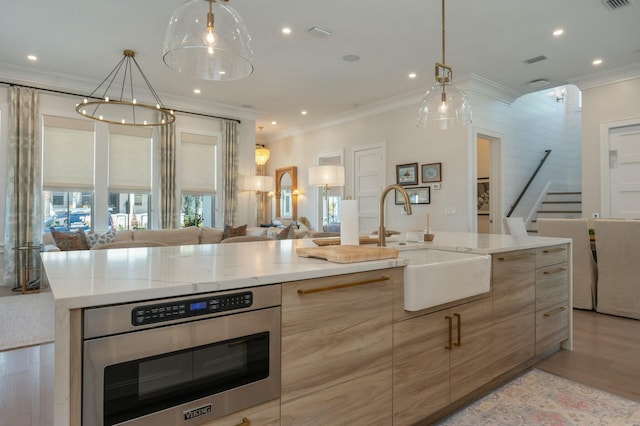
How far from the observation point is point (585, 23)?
3.86m

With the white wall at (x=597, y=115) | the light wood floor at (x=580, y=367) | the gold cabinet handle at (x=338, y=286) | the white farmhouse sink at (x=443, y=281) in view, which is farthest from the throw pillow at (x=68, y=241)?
the white wall at (x=597, y=115)

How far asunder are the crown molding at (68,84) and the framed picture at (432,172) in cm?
390

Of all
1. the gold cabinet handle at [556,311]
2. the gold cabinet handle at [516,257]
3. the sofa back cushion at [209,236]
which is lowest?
the gold cabinet handle at [556,311]

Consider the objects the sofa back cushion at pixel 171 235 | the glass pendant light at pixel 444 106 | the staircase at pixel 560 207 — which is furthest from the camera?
the staircase at pixel 560 207

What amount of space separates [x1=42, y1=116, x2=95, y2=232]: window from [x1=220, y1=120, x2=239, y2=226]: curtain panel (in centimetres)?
221

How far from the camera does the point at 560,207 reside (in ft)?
22.8

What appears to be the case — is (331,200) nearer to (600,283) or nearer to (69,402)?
(600,283)

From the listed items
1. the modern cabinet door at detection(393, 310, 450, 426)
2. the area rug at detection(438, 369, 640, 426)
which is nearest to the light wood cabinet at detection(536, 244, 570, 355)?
the area rug at detection(438, 369, 640, 426)

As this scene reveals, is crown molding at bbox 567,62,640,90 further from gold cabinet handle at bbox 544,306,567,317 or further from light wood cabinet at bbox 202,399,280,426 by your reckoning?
light wood cabinet at bbox 202,399,280,426

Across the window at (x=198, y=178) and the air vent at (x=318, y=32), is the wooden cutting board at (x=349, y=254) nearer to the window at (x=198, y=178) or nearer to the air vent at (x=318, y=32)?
the air vent at (x=318, y=32)

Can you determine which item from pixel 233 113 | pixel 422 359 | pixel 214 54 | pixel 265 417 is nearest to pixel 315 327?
pixel 265 417

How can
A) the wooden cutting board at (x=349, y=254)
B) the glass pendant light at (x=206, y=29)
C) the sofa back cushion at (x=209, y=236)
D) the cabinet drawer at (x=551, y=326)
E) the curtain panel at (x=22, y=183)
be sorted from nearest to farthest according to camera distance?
1. the wooden cutting board at (x=349, y=254)
2. the glass pendant light at (x=206, y=29)
3. the cabinet drawer at (x=551, y=326)
4. the curtain panel at (x=22, y=183)
5. the sofa back cushion at (x=209, y=236)

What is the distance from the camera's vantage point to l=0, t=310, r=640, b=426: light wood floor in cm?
205

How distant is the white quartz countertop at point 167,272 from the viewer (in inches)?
38.3
